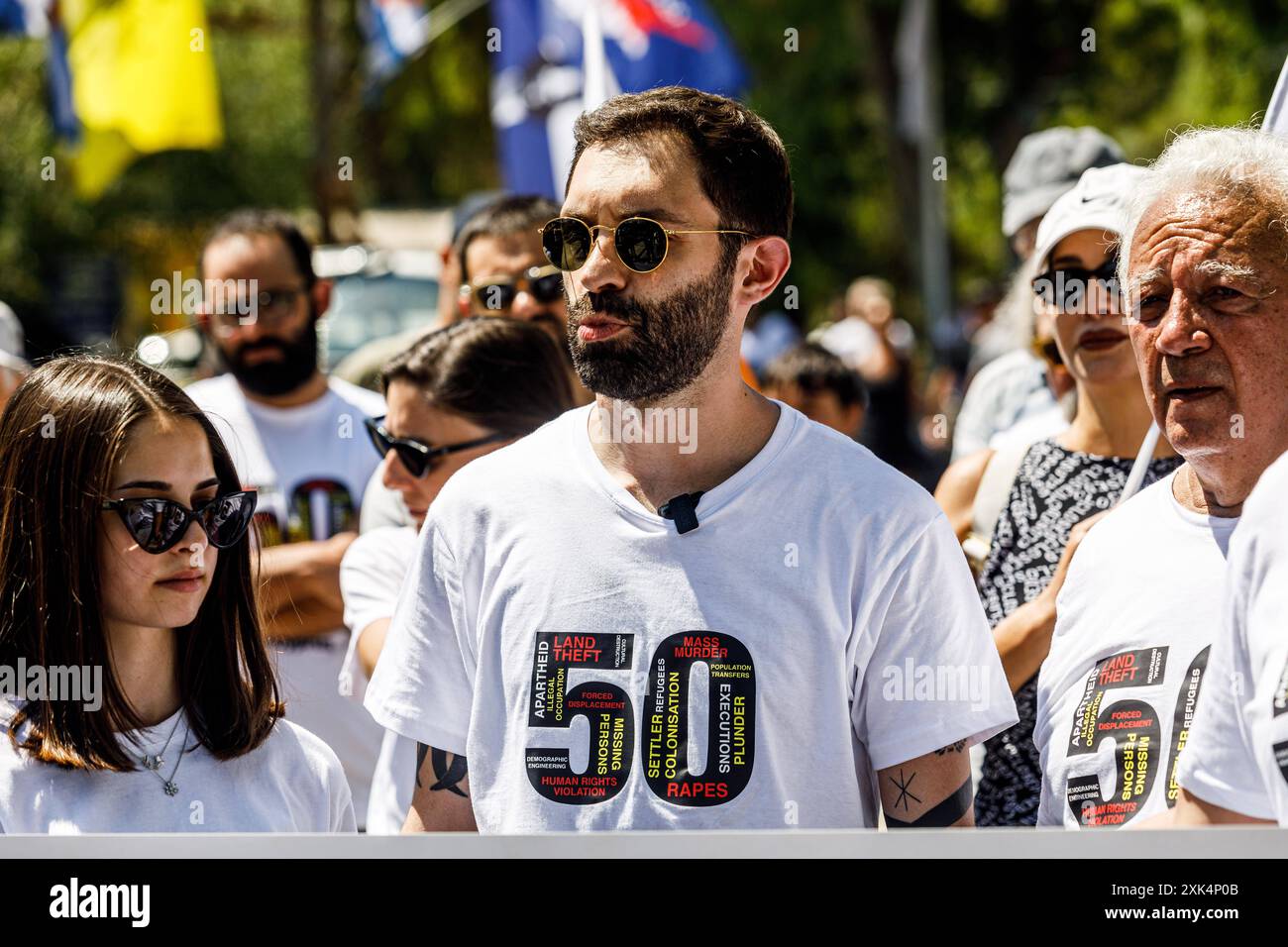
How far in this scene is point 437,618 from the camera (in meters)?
2.57

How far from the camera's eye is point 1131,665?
2.50m

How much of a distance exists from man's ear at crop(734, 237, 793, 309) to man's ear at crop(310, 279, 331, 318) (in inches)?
97.3

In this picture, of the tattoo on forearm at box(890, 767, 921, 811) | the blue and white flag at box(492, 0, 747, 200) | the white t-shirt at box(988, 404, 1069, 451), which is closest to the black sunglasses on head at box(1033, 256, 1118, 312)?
the white t-shirt at box(988, 404, 1069, 451)

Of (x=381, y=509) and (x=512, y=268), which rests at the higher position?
(x=512, y=268)

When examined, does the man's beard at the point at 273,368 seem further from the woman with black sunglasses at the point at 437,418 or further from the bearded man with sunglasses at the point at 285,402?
the woman with black sunglasses at the point at 437,418

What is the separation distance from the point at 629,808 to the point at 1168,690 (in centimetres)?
82

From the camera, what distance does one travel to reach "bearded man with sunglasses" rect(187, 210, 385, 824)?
4.47 meters

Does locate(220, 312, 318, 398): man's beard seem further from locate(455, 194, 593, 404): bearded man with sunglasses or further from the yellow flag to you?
the yellow flag

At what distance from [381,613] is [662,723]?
4.00ft

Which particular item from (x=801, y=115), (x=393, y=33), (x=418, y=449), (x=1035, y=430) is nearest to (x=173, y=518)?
(x=418, y=449)

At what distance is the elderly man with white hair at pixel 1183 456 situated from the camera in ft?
7.98

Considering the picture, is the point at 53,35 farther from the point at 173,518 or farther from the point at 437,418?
the point at 173,518
